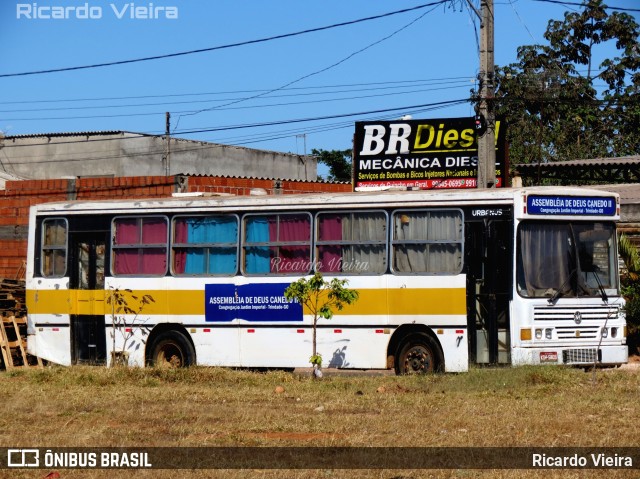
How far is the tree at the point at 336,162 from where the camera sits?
2469 inches

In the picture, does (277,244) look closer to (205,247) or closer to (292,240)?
(292,240)

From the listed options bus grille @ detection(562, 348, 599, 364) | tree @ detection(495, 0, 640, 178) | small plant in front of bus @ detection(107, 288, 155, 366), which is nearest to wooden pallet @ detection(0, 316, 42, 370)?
small plant in front of bus @ detection(107, 288, 155, 366)

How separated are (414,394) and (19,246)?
1773 cm

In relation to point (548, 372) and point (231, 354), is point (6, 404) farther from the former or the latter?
point (548, 372)

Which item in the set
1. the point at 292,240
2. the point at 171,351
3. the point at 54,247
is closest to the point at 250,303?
the point at 292,240

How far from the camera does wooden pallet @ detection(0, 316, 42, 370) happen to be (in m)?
20.6

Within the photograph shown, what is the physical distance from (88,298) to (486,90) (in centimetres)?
898

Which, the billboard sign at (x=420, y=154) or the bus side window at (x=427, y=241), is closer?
the bus side window at (x=427, y=241)

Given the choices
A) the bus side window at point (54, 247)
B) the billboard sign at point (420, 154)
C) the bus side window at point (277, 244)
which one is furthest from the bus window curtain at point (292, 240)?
the billboard sign at point (420, 154)

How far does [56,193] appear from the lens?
2961 centimetres

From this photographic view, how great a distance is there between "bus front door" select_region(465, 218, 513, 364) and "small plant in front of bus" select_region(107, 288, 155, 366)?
5658mm

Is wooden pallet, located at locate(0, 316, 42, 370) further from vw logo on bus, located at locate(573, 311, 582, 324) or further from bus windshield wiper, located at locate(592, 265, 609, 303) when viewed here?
bus windshield wiper, located at locate(592, 265, 609, 303)

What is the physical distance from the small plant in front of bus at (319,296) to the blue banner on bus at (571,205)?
3.02 m

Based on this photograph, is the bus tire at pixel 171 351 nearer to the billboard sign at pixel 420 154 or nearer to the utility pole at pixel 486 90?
the utility pole at pixel 486 90
